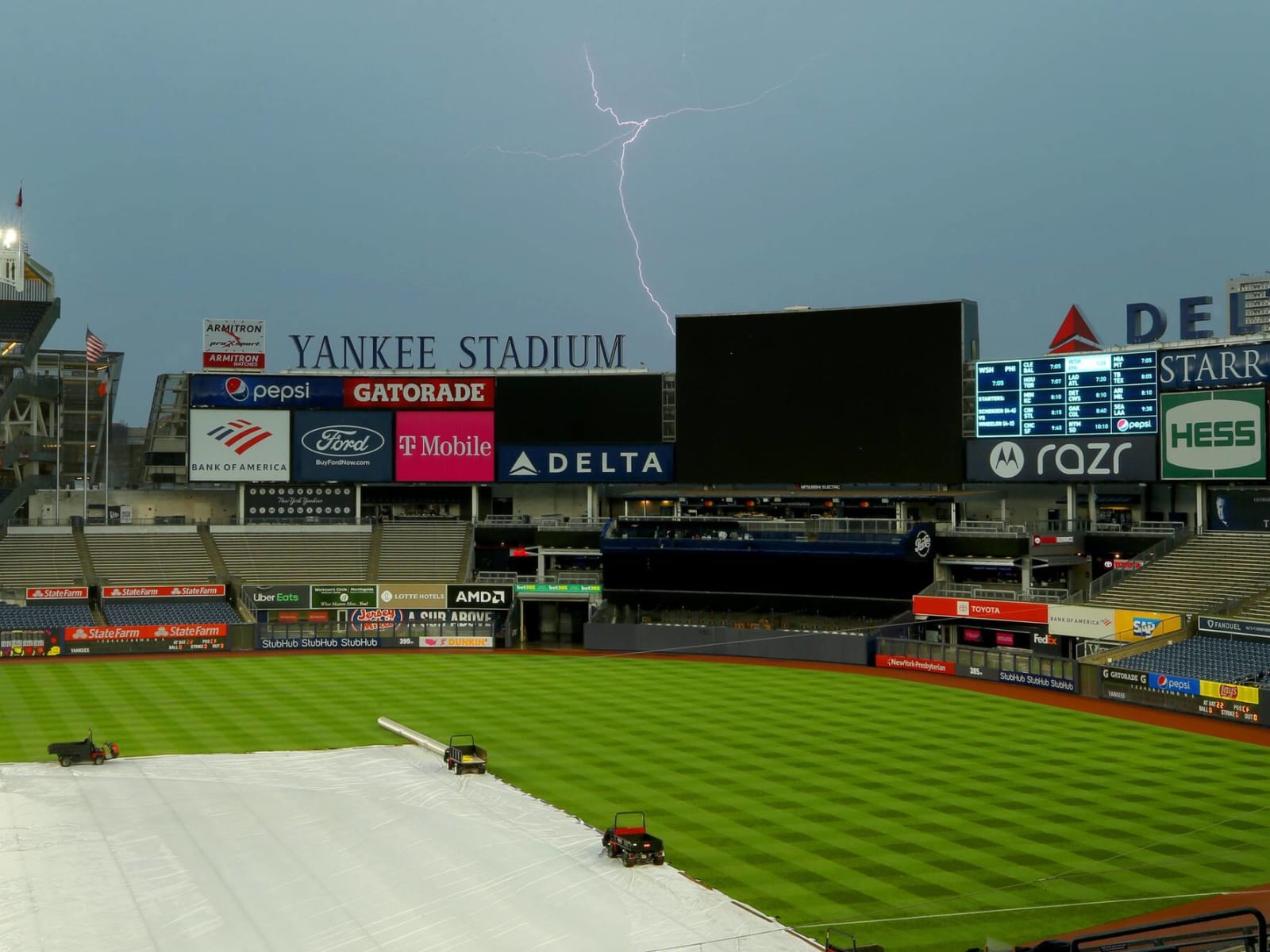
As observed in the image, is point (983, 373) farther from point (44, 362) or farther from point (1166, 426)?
point (44, 362)

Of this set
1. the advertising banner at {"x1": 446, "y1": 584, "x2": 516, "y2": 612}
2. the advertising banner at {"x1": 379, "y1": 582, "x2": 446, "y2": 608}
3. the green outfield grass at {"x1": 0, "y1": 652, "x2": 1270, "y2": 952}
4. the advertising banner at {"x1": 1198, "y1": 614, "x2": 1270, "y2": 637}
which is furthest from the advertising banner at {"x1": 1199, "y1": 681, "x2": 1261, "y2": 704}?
the advertising banner at {"x1": 379, "y1": 582, "x2": 446, "y2": 608}

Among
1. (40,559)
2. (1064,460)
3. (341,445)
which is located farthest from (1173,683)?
(40,559)

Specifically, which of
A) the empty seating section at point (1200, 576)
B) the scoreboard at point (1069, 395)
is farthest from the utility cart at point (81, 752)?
the scoreboard at point (1069, 395)

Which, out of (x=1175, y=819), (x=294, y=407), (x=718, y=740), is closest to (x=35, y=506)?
(x=294, y=407)

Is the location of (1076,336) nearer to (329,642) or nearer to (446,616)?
(446,616)

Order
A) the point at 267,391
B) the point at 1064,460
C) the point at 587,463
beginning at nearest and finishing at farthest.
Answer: the point at 1064,460, the point at 587,463, the point at 267,391
